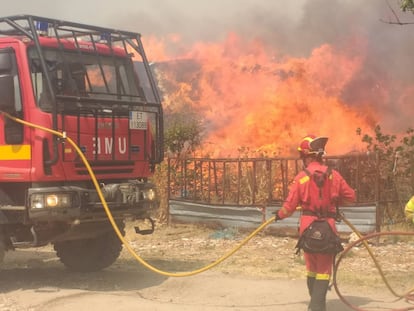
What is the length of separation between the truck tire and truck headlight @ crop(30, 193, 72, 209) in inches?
57.6

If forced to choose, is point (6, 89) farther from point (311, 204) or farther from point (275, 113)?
point (275, 113)

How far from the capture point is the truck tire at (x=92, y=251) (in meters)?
7.45

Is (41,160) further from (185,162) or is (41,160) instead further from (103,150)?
(185,162)

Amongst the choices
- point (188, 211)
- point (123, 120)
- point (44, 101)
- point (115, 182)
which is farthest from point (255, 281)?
point (188, 211)

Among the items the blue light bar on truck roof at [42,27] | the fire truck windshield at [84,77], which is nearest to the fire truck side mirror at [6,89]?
the fire truck windshield at [84,77]

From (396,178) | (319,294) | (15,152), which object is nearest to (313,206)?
(319,294)

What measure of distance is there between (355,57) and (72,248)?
41.5 ft

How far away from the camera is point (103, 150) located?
6520mm

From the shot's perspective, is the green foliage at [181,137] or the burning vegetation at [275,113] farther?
the green foliage at [181,137]

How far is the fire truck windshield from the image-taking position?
20.0ft

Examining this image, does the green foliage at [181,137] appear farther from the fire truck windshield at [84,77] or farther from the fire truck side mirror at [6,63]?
the fire truck side mirror at [6,63]

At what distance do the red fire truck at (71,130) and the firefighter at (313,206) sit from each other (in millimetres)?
2192

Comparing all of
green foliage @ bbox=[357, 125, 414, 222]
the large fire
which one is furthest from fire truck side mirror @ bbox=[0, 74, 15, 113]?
the large fire

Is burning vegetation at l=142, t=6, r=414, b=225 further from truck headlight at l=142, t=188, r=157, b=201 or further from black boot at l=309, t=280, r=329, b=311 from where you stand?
black boot at l=309, t=280, r=329, b=311
